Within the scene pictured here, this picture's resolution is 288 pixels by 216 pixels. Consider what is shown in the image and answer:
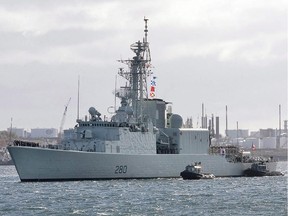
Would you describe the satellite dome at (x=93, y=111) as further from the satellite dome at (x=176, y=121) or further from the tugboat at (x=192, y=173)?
the satellite dome at (x=176, y=121)

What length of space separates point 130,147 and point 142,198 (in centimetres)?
2311

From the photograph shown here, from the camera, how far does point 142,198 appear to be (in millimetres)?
64938

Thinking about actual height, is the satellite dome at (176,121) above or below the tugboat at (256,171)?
above

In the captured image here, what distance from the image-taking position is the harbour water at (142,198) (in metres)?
56.1

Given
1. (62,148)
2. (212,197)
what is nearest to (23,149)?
(62,148)

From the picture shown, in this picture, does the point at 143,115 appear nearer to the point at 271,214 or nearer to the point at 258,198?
the point at 258,198

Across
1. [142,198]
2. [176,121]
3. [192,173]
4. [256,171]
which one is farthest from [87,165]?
[256,171]

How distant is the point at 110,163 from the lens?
3349 inches

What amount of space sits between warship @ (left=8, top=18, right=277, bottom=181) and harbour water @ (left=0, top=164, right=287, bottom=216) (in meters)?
2.11

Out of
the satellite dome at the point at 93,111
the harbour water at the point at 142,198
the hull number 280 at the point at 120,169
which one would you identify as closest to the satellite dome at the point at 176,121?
the satellite dome at the point at 93,111

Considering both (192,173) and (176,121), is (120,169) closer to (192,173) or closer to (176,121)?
(192,173)

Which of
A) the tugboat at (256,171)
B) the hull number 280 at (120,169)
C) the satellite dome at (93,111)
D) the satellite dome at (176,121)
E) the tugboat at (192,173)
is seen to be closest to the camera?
the hull number 280 at (120,169)

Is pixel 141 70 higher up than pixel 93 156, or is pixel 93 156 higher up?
pixel 141 70

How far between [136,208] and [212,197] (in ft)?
31.9
